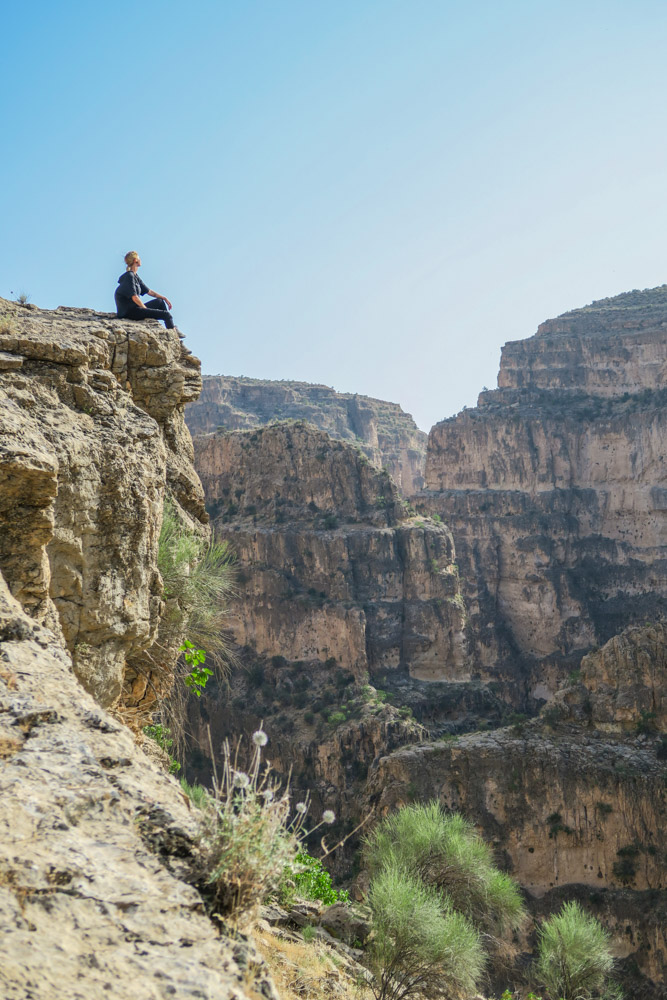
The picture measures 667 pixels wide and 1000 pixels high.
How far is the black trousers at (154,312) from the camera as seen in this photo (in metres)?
11.2

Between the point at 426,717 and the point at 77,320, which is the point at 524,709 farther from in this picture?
the point at 77,320

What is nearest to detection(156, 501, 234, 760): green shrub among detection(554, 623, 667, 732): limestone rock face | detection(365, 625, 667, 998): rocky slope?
detection(365, 625, 667, 998): rocky slope

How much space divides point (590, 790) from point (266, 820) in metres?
33.9

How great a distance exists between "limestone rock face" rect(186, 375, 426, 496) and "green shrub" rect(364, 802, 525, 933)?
108 meters

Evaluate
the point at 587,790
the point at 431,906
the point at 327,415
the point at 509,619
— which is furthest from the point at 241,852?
the point at 327,415

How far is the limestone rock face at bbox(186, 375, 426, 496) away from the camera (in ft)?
440

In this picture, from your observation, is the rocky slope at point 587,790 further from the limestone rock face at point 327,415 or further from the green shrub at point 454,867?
the limestone rock face at point 327,415

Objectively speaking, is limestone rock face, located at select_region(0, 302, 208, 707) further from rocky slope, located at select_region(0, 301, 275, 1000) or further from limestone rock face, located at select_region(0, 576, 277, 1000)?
limestone rock face, located at select_region(0, 576, 277, 1000)

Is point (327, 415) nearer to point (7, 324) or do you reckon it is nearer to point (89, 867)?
point (7, 324)

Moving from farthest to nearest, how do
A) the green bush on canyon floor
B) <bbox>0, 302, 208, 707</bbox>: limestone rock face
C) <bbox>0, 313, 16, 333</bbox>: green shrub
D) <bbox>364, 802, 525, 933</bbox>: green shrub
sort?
1. <bbox>364, 802, 525, 933</bbox>: green shrub
2. the green bush on canyon floor
3. <bbox>0, 313, 16, 333</bbox>: green shrub
4. <bbox>0, 302, 208, 707</bbox>: limestone rock face

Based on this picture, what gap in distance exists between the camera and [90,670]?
865 centimetres

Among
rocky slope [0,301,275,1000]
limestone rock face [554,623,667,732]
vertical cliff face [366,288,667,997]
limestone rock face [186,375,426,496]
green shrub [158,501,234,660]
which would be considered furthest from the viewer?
limestone rock face [186,375,426,496]

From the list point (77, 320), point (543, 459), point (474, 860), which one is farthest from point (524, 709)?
point (77, 320)

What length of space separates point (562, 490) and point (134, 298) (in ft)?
301
